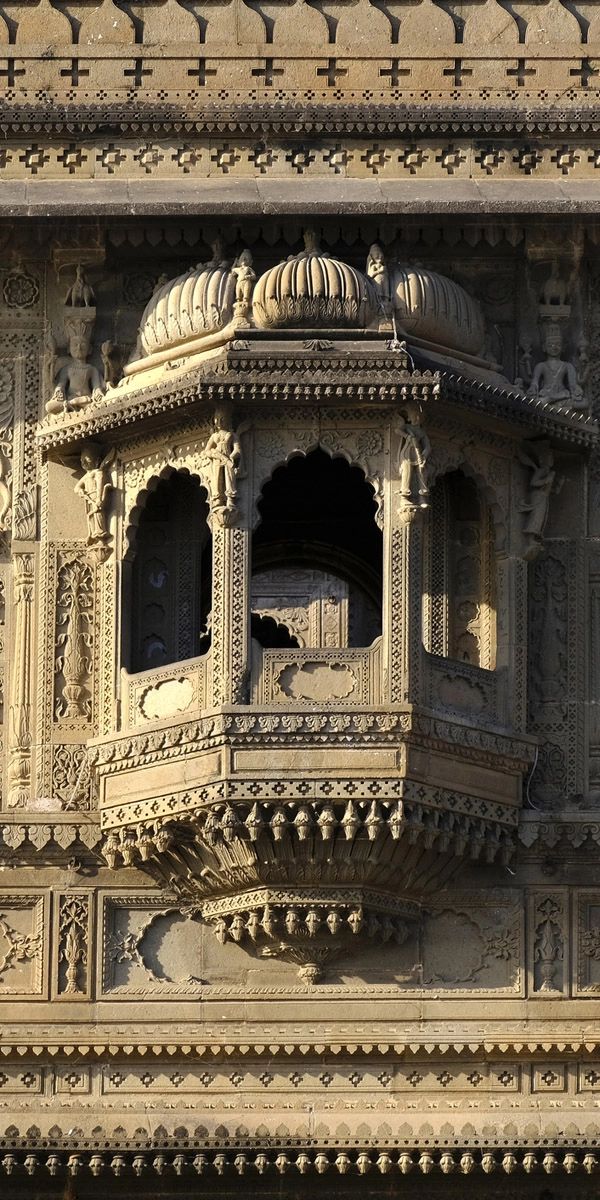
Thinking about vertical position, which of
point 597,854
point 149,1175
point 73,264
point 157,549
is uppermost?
point 73,264

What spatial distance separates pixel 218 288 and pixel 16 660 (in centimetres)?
234

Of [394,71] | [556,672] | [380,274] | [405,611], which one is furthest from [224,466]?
[394,71]

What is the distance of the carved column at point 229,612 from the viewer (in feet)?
81.0

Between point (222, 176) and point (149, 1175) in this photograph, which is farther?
point (222, 176)

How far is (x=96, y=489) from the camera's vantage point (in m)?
25.5

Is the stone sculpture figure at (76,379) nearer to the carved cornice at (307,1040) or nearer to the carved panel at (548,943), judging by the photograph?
the carved cornice at (307,1040)

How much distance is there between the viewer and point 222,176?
26156 millimetres

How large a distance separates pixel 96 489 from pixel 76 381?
682 millimetres

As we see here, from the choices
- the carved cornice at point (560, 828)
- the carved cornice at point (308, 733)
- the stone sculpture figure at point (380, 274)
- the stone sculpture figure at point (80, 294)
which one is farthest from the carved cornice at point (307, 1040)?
the stone sculpture figure at point (80, 294)

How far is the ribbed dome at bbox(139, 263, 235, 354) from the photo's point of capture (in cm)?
2541

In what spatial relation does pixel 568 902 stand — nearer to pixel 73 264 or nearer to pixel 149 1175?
pixel 149 1175

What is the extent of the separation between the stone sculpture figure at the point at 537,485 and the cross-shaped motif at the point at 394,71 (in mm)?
2326

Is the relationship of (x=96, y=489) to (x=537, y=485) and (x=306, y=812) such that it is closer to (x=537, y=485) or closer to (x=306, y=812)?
(x=306, y=812)

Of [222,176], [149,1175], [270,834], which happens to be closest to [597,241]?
[222,176]
